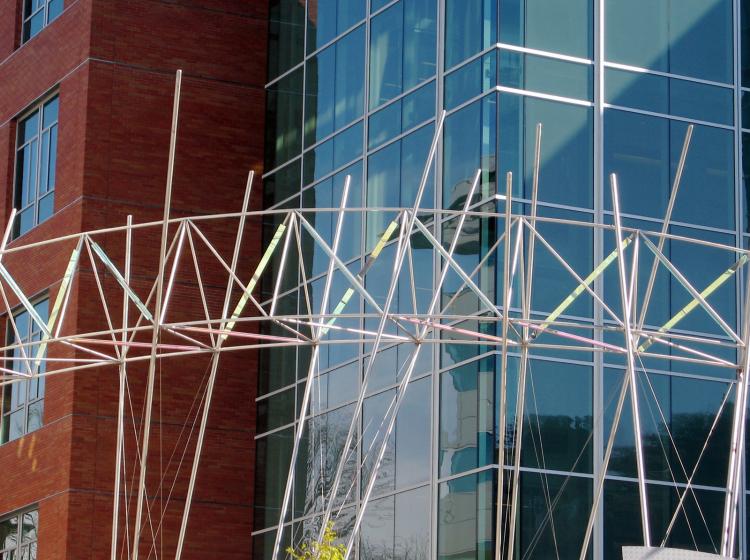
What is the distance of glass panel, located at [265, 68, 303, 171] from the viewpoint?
3962 cm

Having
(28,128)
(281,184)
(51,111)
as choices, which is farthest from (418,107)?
(28,128)

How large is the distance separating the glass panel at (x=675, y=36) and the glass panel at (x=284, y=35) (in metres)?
10.1

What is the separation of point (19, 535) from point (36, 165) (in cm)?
944

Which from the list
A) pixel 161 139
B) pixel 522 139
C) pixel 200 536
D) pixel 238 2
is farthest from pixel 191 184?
pixel 522 139

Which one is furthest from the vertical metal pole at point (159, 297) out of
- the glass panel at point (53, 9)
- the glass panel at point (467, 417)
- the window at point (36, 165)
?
the glass panel at point (53, 9)

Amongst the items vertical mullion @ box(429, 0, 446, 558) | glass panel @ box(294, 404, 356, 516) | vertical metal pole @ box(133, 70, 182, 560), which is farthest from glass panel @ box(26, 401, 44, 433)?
vertical metal pole @ box(133, 70, 182, 560)

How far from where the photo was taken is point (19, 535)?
4075 centimetres

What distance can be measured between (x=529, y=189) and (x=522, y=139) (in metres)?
0.93

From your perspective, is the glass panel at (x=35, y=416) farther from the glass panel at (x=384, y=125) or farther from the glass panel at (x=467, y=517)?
the glass panel at (x=467, y=517)

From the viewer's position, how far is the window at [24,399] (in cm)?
4087

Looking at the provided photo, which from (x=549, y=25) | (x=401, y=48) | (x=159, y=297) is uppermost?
(x=401, y=48)

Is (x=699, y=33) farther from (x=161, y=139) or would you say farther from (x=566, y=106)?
(x=161, y=139)

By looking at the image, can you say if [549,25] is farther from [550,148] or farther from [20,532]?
[20,532]

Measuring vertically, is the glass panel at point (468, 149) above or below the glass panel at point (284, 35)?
below
